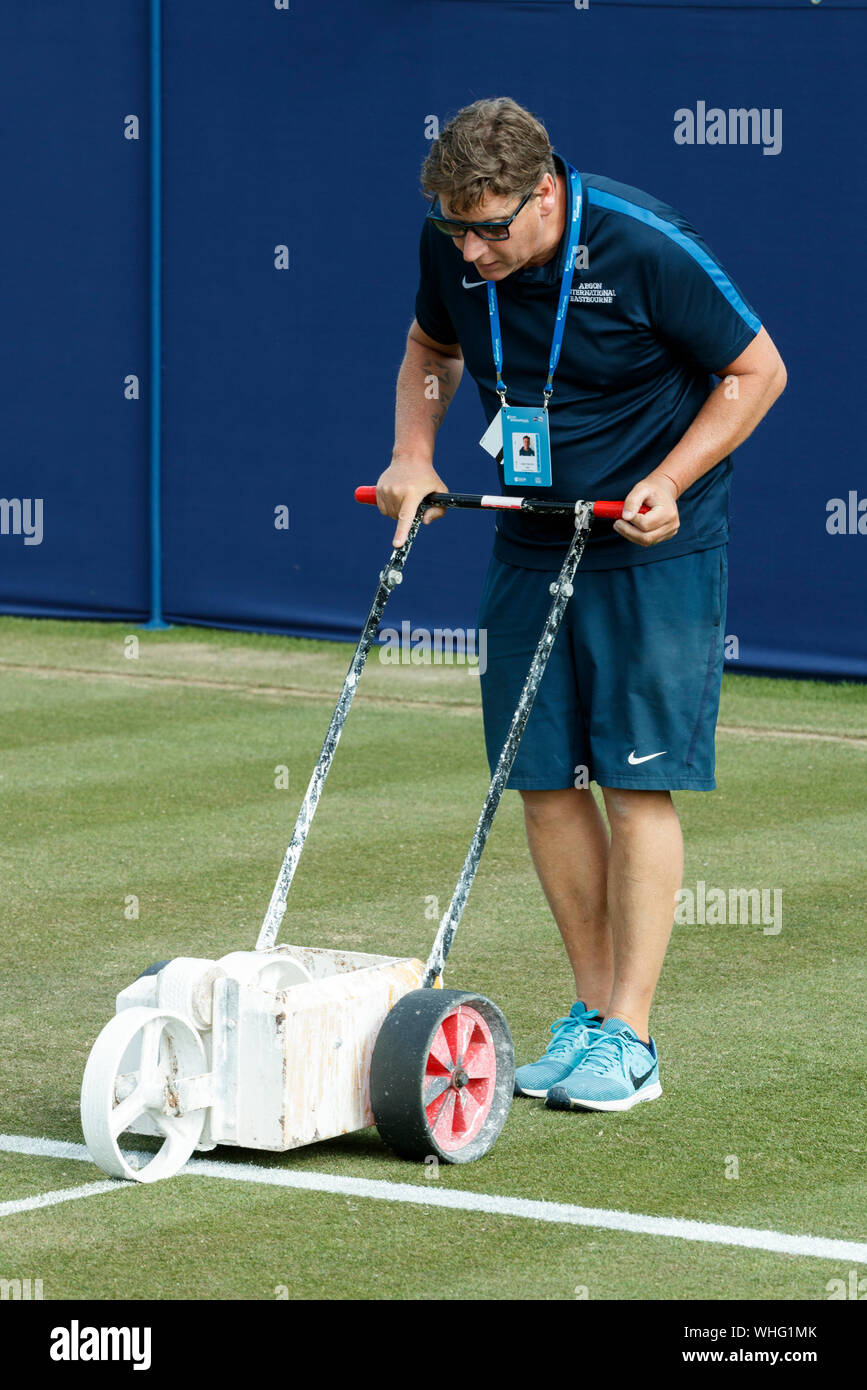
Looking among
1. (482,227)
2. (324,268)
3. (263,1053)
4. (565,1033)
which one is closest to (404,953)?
(565,1033)

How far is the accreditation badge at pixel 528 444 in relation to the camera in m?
4.15

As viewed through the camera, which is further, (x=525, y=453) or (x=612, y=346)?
(x=525, y=453)

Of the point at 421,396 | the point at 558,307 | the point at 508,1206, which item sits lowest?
the point at 508,1206

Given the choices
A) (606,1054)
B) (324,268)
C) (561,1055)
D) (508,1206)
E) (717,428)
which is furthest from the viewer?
(324,268)

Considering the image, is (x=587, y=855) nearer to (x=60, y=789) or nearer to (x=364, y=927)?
(x=364, y=927)

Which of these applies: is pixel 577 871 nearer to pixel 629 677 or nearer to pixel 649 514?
pixel 629 677

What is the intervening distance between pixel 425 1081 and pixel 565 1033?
25.0 inches

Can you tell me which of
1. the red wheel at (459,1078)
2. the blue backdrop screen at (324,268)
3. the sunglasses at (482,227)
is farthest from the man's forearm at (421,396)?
the blue backdrop screen at (324,268)

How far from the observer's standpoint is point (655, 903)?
421 cm

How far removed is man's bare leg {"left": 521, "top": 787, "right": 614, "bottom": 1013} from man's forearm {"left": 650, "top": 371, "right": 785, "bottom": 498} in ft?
2.23

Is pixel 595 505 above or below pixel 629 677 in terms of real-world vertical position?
above

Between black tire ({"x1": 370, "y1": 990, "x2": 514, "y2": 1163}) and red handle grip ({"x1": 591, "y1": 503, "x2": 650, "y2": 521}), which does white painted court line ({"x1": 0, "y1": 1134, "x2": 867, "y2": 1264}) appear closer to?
black tire ({"x1": 370, "y1": 990, "x2": 514, "y2": 1163})

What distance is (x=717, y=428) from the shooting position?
13.2 feet
